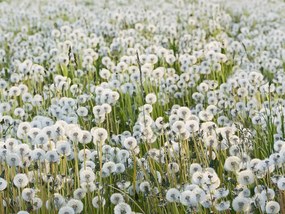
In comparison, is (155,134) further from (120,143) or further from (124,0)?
(124,0)

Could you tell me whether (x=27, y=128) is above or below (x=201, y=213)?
above

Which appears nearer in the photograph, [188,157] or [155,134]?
[188,157]

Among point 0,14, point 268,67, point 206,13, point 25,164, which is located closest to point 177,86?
point 268,67

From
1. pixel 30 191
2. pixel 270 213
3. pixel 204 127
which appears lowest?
pixel 270 213

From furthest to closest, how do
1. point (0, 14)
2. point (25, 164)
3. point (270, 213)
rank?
point (0, 14)
point (25, 164)
point (270, 213)

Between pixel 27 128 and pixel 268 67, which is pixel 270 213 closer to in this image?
pixel 27 128

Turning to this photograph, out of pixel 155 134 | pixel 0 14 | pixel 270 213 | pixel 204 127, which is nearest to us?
pixel 270 213

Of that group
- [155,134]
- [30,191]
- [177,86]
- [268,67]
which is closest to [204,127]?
[155,134]
